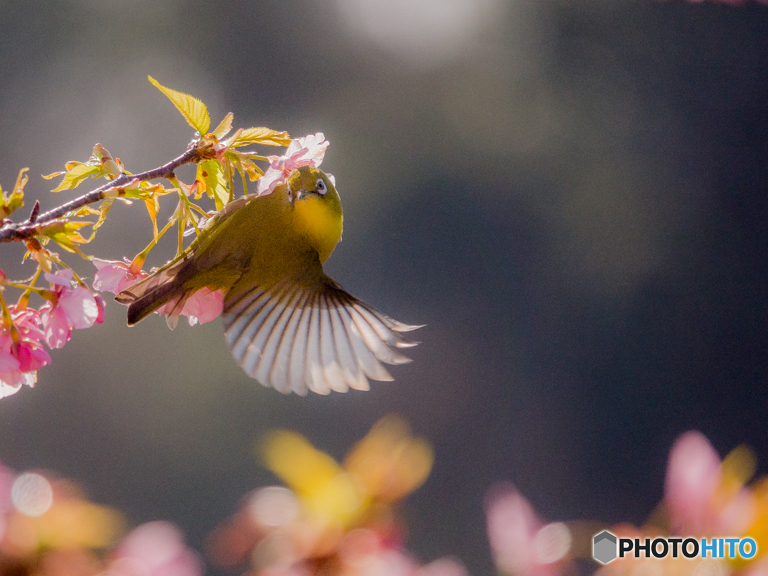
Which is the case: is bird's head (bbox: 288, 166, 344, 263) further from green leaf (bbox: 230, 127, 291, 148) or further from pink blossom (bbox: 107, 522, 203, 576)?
pink blossom (bbox: 107, 522, 203, 576)

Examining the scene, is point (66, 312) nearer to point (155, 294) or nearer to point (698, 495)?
point (155, 294)

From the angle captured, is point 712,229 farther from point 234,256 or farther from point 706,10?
point 234,256

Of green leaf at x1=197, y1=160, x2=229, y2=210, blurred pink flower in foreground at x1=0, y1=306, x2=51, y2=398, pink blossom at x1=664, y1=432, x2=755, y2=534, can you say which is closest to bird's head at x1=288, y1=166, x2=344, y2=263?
green leaf at x1=197, y1=160, x2=229, y2=210

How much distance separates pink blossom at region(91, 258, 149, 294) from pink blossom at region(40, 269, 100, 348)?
0.42ft

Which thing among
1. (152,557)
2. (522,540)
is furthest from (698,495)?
(152,557)

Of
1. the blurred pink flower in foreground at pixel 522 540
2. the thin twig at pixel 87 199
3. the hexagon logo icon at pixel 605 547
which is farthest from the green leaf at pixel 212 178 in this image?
the hexagon logo icon at pixel 605 547

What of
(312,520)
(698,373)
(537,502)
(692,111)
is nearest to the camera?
(312,520)

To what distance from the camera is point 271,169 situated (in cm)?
83

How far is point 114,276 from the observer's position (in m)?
0.90

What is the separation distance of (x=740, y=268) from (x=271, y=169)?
5817 mm

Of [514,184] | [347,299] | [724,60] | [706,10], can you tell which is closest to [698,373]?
[514,184]

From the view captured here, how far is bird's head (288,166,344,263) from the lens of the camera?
0.97m

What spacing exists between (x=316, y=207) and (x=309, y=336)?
202 mm

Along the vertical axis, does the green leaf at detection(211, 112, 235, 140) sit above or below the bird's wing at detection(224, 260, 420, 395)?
above
